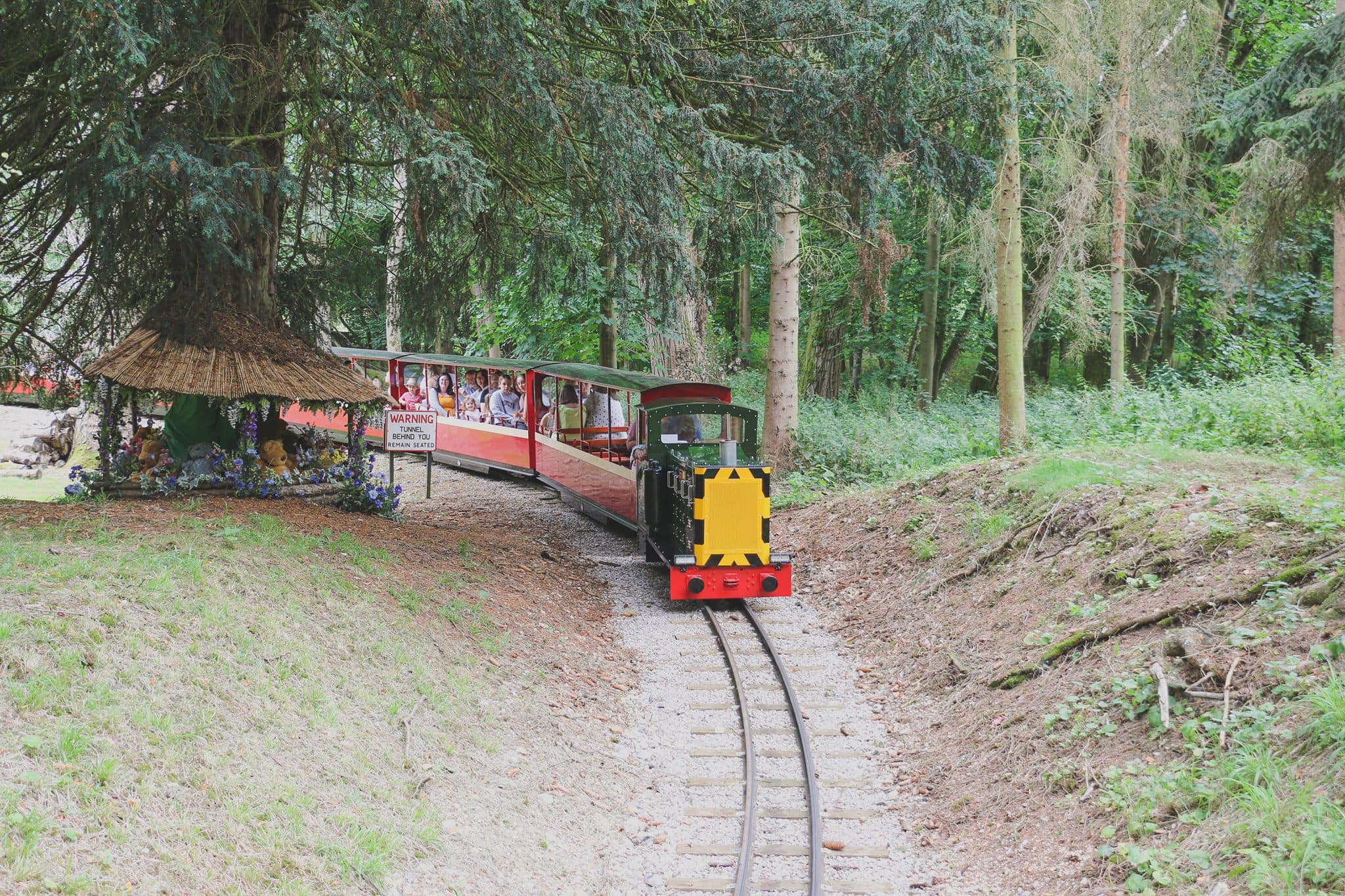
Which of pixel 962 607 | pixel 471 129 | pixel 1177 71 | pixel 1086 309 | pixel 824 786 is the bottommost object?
pixel 824 786

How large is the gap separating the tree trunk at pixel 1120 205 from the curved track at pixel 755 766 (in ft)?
34.8

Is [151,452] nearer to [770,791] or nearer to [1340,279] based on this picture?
[770,791]

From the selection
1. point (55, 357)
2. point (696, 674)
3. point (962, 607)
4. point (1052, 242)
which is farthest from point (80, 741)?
point (1052, 242)

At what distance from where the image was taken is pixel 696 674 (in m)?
9.94

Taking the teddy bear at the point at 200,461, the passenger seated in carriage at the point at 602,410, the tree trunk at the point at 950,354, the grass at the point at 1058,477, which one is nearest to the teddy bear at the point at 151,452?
the teddy bear at the point at 200,461

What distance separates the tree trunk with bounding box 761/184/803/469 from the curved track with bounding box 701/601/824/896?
596cm

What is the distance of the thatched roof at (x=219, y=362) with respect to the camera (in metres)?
11.4

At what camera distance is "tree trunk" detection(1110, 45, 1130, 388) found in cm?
1792

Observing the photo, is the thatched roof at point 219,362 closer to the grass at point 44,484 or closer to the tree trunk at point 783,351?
the grass at point 44,484

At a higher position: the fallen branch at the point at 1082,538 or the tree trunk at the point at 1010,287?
the tree trunk at the point at 1010,287

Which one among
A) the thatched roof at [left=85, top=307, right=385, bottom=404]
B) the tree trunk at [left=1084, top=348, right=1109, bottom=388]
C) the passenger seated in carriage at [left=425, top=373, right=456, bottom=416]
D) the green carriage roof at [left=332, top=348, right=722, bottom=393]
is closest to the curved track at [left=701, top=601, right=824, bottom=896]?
the green carriage roof at [left=332, top=348, right=722, bottom=393]

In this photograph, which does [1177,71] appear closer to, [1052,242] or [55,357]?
[1052,242]

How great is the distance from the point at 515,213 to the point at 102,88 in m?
5.06

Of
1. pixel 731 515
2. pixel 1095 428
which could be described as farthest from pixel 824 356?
pixel 731 515
